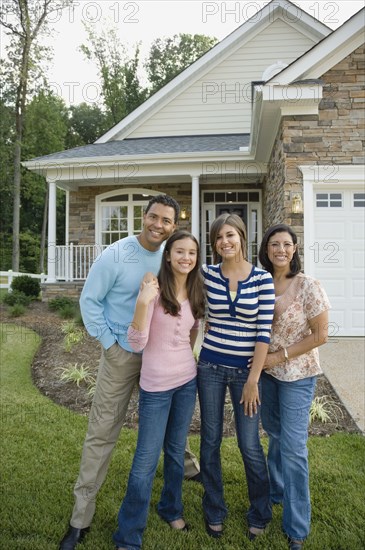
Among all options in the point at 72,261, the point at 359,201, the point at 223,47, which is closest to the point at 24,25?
the point at 223,47

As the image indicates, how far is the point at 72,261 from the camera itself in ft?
33.6

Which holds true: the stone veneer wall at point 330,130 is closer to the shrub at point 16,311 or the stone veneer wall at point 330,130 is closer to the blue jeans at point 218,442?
the blue jeans at point 218,442

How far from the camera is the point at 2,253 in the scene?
2453 centimetres

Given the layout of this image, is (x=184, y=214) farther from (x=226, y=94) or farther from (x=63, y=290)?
(x=226, y=94)

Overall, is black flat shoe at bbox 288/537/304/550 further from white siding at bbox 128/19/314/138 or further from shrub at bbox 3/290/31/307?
white siding at bbox 128/19/314/138

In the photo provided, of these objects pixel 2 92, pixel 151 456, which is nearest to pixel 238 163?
pixel 151 456

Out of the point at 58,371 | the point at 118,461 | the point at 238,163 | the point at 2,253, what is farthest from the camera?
the point at 2,253

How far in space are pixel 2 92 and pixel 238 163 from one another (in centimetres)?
1437

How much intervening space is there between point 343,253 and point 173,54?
74.9 feet

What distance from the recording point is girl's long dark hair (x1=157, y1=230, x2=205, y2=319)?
216 centimetres

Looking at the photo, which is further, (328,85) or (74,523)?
(328,85)

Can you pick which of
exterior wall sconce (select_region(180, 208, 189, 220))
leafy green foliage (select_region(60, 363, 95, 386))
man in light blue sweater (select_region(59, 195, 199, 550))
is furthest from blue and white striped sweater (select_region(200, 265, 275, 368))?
exterior wall sconce (select_region(180, 208, 189, 220))

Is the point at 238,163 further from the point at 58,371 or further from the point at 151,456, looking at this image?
the point at 151,456

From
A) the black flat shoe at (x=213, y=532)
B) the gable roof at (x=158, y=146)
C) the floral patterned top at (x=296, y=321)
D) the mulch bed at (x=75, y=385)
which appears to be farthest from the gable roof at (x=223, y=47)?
the black flat shoe at (x=213, y=532)
